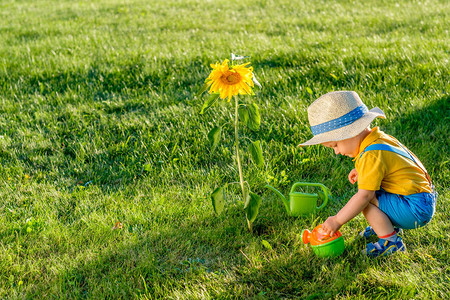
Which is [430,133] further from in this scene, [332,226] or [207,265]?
[207,265]

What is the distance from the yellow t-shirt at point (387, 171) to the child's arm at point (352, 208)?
4 centimetres

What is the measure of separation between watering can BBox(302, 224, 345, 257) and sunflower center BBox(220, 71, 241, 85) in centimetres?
105

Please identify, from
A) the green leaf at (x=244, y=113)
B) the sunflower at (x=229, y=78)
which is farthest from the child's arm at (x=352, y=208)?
the sunflower at (x=229, y=78)

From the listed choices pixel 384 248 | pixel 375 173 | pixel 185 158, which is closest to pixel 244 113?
pixel 375 173

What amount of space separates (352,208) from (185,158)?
1803 millimetres

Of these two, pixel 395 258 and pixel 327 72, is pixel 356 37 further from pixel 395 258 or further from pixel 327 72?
pixel 395 258

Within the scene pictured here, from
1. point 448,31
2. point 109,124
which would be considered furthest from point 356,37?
point 109,124

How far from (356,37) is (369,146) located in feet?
15.0

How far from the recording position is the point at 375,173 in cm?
246

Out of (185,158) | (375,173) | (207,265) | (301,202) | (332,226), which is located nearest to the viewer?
(375,173)

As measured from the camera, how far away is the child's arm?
249cm

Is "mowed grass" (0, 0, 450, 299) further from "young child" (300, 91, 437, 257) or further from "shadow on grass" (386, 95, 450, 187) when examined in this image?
"young child" (300, 91, 437, 257)

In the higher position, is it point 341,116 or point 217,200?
point 341,116

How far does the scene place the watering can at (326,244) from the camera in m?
2.65
